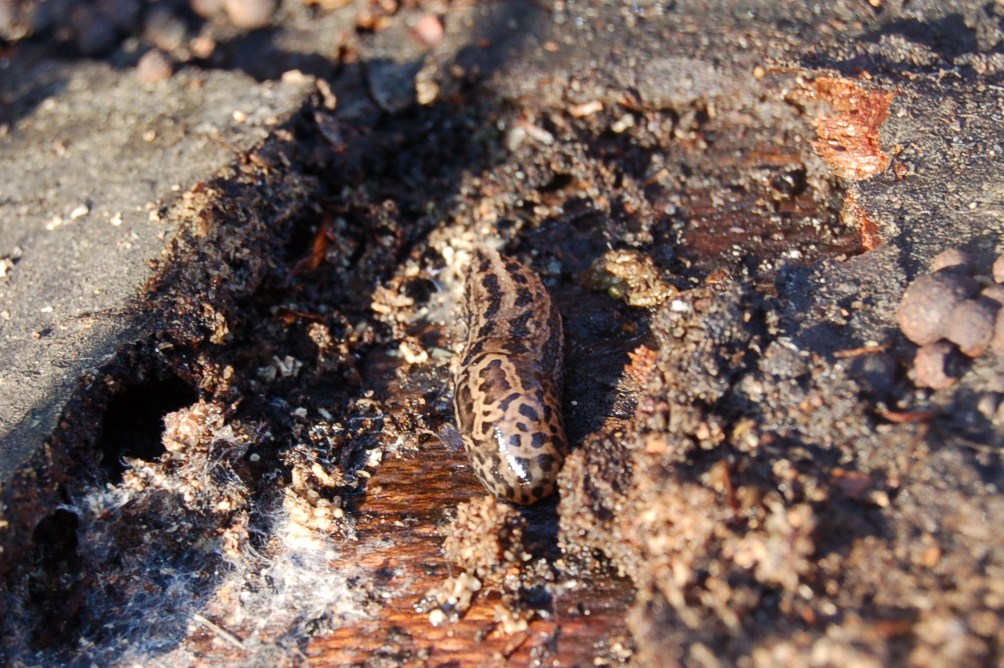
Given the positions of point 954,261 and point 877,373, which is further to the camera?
point 954,261

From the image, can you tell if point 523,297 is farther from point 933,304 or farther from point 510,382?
point 933,304

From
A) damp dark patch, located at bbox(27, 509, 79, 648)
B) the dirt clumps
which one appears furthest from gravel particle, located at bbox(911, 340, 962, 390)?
damp dark patch, located at bbox(27, 509, 79, 648)

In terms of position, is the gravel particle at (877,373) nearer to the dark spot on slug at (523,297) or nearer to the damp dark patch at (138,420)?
the dark spot on slug at (523,297)

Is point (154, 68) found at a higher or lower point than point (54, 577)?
higher

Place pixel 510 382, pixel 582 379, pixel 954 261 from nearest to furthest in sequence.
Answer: pixel 954 261 < pixel 510 382 < pixel 582 379

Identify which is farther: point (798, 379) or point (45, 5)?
point (45, 5)

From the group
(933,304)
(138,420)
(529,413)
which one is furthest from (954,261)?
(138,420)

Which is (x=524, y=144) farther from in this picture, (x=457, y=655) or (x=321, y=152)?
(x=457, y=655)

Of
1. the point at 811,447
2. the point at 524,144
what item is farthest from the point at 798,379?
the point at 524,144
